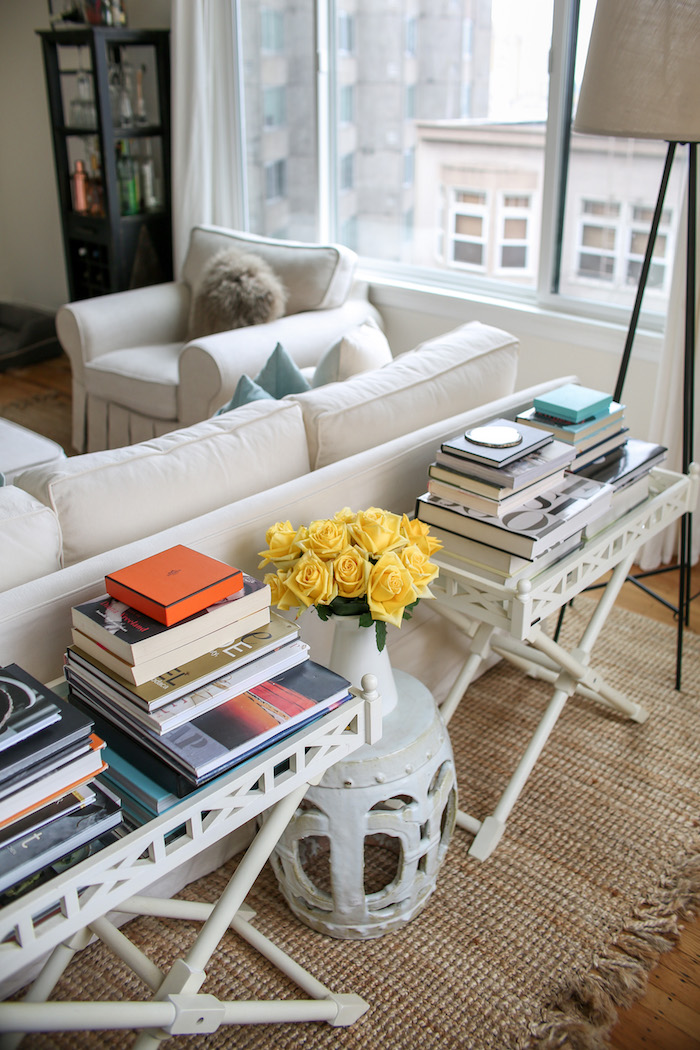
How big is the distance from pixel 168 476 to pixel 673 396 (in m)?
1.84

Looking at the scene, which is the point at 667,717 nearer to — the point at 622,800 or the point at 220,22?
the point at 622,800

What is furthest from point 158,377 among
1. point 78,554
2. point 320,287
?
point 78,554

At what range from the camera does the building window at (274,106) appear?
4039mm

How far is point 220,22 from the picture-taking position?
13.0ft

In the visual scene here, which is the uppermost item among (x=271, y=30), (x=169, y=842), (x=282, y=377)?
(x=271, y=30)

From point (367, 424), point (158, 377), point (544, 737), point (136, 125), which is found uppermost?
point (136, 125)

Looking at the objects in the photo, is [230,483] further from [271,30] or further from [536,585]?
[271,30]

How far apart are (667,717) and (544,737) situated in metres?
0.51

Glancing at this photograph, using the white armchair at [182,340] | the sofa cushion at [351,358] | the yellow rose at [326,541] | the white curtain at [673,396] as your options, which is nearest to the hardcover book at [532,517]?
the yellow rose at [326,541]

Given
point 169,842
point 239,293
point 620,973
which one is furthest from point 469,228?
point 169,842

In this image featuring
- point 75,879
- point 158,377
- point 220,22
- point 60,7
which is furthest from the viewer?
point 60,7

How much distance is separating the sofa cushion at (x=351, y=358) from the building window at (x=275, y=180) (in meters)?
2.10

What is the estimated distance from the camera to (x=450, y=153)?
11.8 ft

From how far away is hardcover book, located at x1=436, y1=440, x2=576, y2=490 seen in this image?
1655mm
